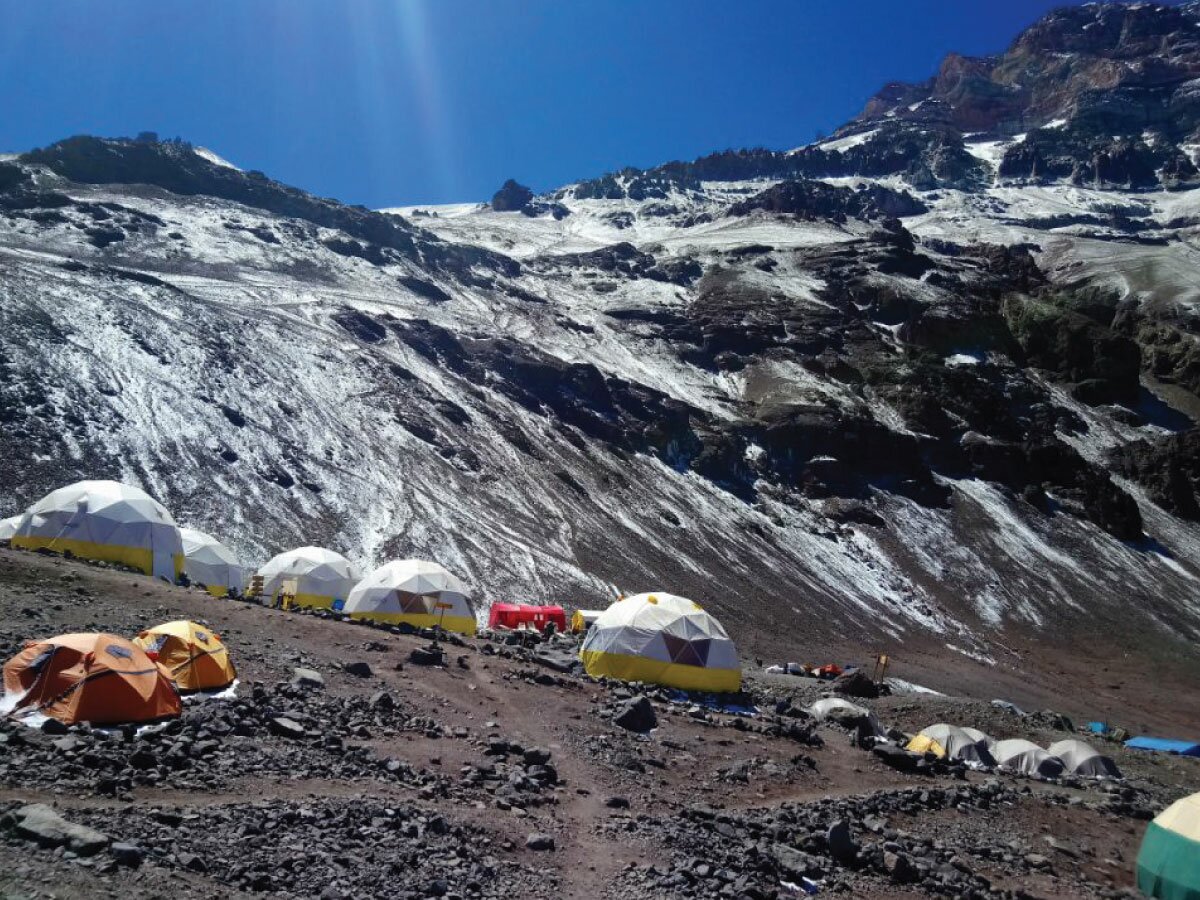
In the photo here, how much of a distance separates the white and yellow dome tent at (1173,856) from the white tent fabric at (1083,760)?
40.1 feet

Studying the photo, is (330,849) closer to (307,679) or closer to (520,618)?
(307,679)

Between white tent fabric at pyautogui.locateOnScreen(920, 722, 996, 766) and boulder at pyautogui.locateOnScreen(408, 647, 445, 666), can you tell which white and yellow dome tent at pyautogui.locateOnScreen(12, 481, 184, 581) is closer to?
boulder at pyautogui.locateOnScreen(408, 647, 445, 666)

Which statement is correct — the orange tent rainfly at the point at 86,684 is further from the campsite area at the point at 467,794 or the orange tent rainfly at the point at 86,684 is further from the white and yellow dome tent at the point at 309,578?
the white and yellow dome tent at the point at 309,578

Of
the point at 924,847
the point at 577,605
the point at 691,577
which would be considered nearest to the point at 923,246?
the point at 691,577

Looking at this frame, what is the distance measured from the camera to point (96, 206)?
88500 millimetres

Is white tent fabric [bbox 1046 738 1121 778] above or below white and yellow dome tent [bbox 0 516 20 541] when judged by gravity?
below

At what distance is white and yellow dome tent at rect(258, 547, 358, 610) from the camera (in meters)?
35.8

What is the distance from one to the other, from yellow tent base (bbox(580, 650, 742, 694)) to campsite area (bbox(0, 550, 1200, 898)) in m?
1.93

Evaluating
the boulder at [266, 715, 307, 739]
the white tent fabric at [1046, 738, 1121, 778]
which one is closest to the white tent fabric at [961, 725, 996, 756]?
the white tent fabric at [1046, 738, 1121, 778]

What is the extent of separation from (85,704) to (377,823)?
516 centimetres

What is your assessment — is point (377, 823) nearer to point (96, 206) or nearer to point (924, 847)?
point (924, 847)

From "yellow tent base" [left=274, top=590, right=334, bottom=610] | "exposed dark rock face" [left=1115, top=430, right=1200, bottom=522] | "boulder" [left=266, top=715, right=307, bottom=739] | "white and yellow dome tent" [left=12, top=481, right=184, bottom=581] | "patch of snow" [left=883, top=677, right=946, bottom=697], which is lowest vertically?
"patch of snow" [left=883, top=677, right=946, bottom=697]

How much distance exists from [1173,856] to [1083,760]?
1358 centimetres

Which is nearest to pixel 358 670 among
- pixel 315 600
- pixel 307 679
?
pixel 307 679
